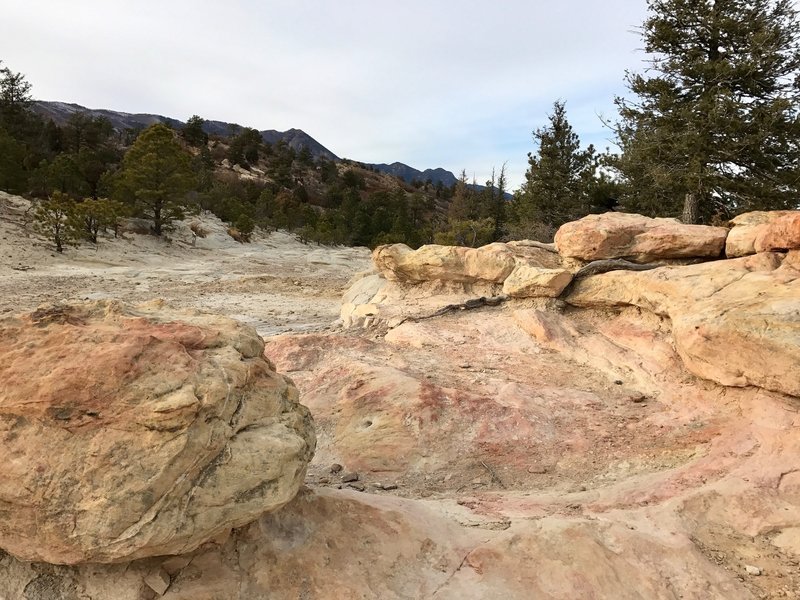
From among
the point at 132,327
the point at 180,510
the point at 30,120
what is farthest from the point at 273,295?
the point at 30,120

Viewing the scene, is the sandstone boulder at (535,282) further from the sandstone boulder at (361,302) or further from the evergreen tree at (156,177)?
the evergreen tree at (156,177)

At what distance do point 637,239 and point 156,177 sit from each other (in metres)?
23.2

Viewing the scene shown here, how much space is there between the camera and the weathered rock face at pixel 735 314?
14.8ft

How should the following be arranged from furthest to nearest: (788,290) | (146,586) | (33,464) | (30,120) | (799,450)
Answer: (30,120) → (788,290) → (799,450) → (146,586) → (33,464)

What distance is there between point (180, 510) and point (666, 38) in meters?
16.1

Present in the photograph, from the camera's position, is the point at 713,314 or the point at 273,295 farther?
the point at 273,295

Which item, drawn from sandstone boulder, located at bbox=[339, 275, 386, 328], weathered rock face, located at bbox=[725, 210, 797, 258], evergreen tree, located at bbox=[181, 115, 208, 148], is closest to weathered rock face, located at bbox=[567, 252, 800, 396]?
weathered rock face, located at bbox=[725, 210, 797, 258]

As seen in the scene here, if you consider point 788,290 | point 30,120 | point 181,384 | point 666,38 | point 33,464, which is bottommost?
point 33,464

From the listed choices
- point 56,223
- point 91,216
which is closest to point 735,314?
point 56,223

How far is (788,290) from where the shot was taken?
4984mm

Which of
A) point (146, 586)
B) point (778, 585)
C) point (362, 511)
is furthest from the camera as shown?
point (362, 511)

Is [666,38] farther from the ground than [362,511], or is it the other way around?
[666,38]

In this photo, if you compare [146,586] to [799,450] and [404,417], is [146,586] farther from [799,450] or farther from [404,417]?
[799,450]

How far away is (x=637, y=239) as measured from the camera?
25.7ft
